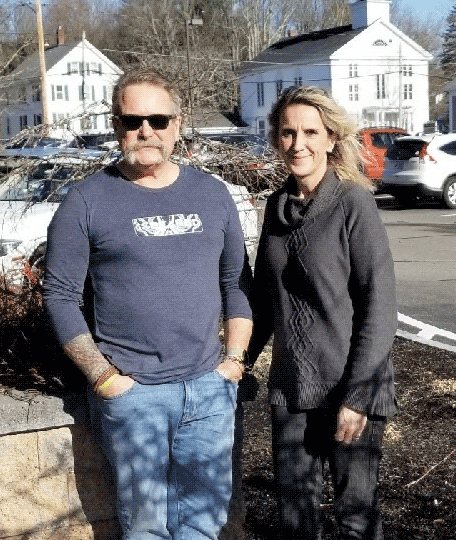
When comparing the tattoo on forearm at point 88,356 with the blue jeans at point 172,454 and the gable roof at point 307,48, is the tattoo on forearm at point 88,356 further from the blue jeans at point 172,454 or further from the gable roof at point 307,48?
the gable roof at point 307,48

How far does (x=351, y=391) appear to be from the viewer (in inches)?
107

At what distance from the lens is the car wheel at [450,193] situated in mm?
20234

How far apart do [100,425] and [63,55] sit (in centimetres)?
6824

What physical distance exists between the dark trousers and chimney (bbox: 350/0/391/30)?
59.9 m

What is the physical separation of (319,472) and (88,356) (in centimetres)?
85

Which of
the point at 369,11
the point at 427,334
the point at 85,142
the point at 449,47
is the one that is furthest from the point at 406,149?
the point at 449,47

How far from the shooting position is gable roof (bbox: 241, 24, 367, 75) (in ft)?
192

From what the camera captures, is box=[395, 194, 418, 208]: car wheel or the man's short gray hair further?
box=[395, 194, 418, 208]: car wheel

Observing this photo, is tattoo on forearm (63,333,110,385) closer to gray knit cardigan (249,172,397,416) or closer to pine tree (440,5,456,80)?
gray knit cardigan (249,172,397,416)

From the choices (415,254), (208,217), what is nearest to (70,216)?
(208,217)

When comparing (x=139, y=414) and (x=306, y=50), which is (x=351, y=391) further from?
(x=306, y=50)

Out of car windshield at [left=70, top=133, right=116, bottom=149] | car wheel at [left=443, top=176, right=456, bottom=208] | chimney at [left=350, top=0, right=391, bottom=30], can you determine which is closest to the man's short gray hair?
car windshield at [left=70, top=133, right=116, bottom=149]

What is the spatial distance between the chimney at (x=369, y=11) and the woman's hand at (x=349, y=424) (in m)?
60.0

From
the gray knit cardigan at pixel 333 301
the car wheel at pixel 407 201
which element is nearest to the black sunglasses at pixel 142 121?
the gray knit cardigan at pixel 333 301
